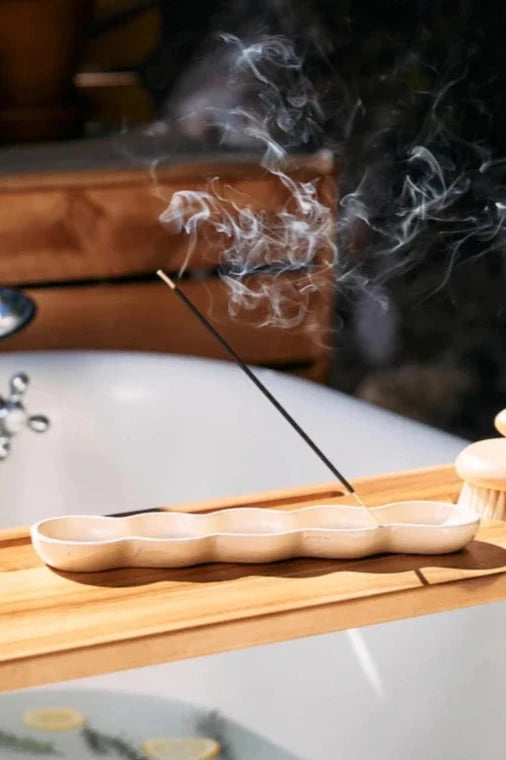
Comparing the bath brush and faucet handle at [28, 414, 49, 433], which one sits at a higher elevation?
the bath brush

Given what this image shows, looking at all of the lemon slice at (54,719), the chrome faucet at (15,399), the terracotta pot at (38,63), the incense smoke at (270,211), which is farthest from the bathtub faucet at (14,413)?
the terracotta pot at (38,63)

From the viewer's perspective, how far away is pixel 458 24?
1.73 metres

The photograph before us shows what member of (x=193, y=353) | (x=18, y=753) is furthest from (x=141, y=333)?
(x=18, y=753)

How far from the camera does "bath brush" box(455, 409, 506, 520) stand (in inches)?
31.0

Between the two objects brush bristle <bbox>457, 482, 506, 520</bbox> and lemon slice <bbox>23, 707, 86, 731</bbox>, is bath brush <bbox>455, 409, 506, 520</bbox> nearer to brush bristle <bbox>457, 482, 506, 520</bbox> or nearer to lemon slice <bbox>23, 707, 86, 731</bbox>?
brush bristle <bbox>457, 482, 506, 520</bbox>

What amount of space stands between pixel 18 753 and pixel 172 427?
0.45 m

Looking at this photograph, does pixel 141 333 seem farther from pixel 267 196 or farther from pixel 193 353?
pixel 267 196

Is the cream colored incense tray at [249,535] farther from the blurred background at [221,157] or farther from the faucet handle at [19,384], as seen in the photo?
the blurred background at [221,157]

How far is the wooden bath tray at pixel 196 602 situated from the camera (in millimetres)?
636

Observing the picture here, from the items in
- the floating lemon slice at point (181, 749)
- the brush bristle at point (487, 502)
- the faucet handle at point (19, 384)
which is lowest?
the floating lemon slice at point (181, 749)

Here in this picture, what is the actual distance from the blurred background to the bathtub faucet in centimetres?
33

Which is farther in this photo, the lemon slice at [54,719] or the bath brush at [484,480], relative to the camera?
the lemon slice at [54,719]

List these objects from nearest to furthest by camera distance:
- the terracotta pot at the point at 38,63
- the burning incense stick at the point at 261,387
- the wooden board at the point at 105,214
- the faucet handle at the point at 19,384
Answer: the burning incense stick at the point at 261,387 < the faucet handle at the point at 19,384 < the wooden board at the point at 105,214 < the terracotta pot at the point at 38,63

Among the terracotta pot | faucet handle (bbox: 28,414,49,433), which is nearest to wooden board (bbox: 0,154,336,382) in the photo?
the terracotta pot
